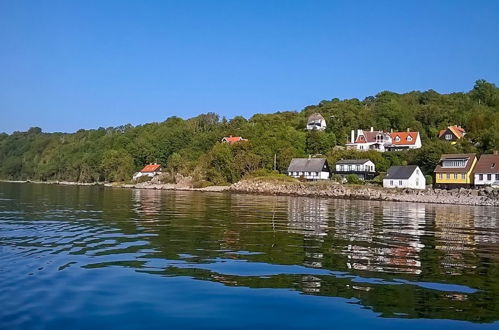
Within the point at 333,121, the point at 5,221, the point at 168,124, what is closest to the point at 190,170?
the point at 333,121

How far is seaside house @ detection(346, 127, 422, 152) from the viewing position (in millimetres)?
106294

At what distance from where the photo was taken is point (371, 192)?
7119 cm

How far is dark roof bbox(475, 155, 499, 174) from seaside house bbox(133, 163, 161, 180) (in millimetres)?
87667

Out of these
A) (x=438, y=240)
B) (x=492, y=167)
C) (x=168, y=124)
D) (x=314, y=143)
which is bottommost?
(x=438, y=240)

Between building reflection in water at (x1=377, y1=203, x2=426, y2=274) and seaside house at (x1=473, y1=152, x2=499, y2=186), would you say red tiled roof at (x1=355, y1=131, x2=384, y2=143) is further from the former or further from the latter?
building reflection in water at (x1=377, y1=203, x2=426, y2=274)

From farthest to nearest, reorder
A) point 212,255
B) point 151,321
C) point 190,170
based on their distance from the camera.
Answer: point 190,170, point 212,255, point 151,321

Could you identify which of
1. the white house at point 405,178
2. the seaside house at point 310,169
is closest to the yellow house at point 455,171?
the white house at point 405,178

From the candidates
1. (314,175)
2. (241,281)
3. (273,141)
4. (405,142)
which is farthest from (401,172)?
(241,281)

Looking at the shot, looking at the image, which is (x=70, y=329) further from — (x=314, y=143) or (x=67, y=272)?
(x=314, y=143)

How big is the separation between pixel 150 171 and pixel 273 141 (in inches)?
1773

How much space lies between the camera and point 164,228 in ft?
73.0

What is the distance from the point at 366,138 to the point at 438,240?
91659mm

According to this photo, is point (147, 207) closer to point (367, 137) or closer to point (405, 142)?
point (367, 137)

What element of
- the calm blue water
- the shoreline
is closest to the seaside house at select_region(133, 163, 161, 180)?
the shoreline
